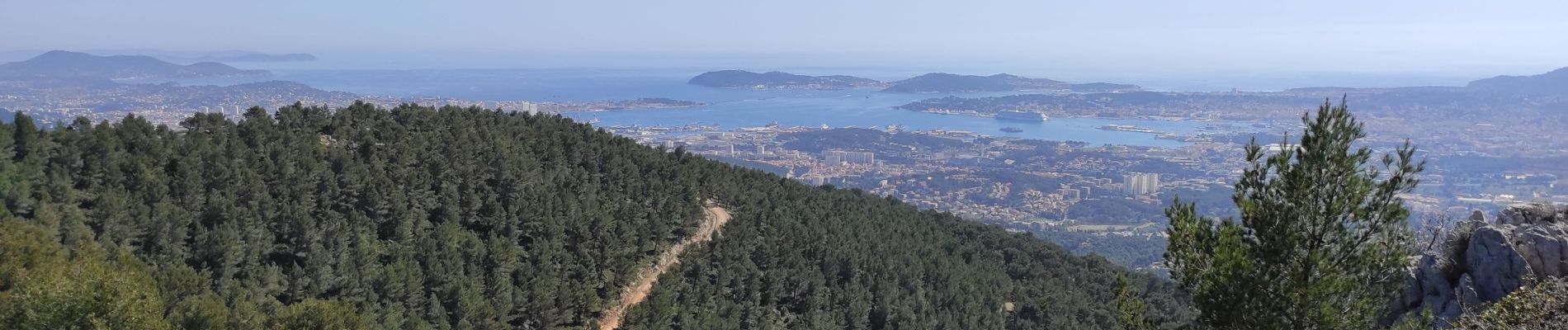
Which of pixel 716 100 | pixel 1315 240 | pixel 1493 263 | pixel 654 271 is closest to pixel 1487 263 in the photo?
pixel 1493 263

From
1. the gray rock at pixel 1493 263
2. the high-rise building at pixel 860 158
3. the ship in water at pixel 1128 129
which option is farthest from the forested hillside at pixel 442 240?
the ship in water at pixel 1128 129

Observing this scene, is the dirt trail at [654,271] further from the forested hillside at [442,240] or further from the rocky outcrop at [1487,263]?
the rocky outcrop at [1487,263]

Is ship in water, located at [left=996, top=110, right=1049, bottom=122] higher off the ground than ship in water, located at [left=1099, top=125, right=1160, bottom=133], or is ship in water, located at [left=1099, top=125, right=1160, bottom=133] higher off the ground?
ship in water, located at [left=996, top=110, right=1049, bottom=122]

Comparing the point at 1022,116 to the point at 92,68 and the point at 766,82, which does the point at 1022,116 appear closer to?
the point at 766,82

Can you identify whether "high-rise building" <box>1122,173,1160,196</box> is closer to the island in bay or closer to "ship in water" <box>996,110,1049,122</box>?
"ship in water" <box>996,110,1049,122</box>

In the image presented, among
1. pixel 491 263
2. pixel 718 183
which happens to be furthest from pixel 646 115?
pixel 491 263

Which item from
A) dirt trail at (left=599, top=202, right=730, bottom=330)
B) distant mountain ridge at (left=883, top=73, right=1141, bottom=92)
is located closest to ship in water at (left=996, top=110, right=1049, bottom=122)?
distant mountain ridge at (left=883, top=73, right=1141, bottom=92)
